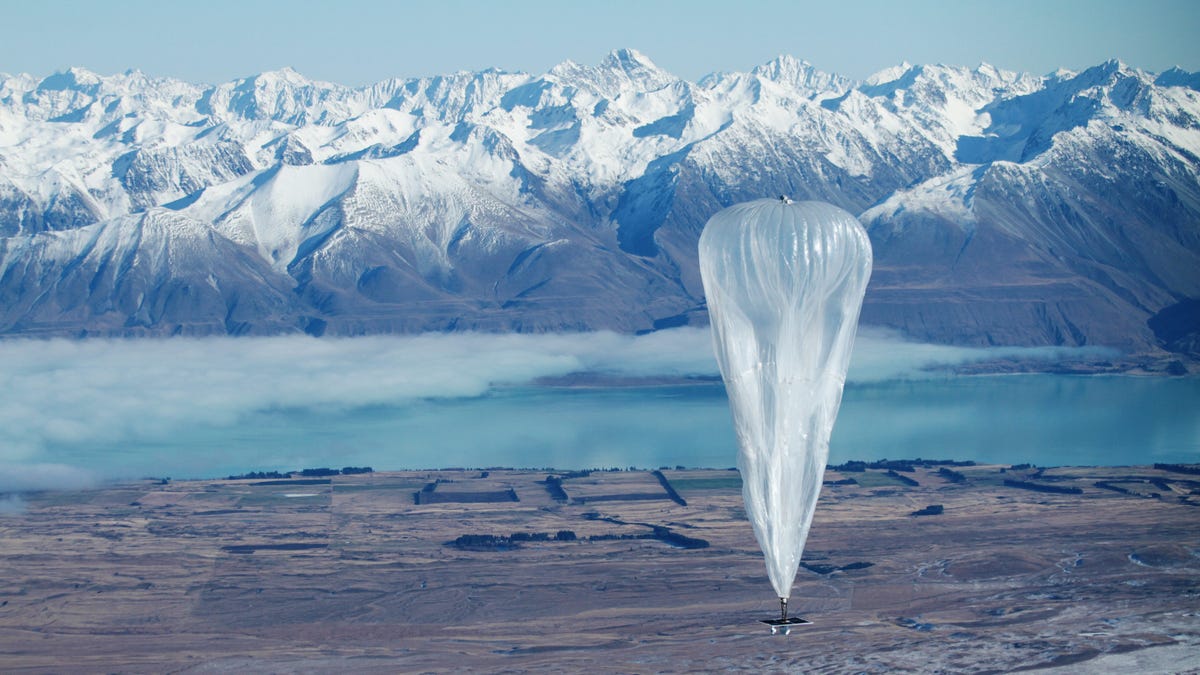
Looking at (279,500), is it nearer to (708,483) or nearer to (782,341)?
(708,483)

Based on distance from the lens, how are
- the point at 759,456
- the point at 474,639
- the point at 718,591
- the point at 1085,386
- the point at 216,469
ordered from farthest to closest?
1. the point at 1085,386
2. the point at 216,469
3. the point at 718,591
4. the point at 474,639
5. the point at 759,456

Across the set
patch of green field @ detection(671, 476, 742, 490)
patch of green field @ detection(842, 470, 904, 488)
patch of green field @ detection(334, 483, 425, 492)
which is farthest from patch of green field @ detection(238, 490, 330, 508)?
patch of green field @ detection(842, 470, 904, 488)

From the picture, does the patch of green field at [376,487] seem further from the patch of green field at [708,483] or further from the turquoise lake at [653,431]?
the patch of green field at [708,483]

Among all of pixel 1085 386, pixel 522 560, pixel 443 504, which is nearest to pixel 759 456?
pixel 522 560

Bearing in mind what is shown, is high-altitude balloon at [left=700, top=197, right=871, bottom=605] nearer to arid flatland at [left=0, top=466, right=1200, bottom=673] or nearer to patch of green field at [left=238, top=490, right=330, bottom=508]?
arid flatland at [left=0, top=466, right=1200, bottom=673]

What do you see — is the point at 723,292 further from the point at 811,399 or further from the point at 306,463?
the point at 306,463

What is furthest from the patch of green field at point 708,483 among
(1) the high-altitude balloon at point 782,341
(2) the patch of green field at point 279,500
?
(1) the high-altitude balloon at point 782,341
